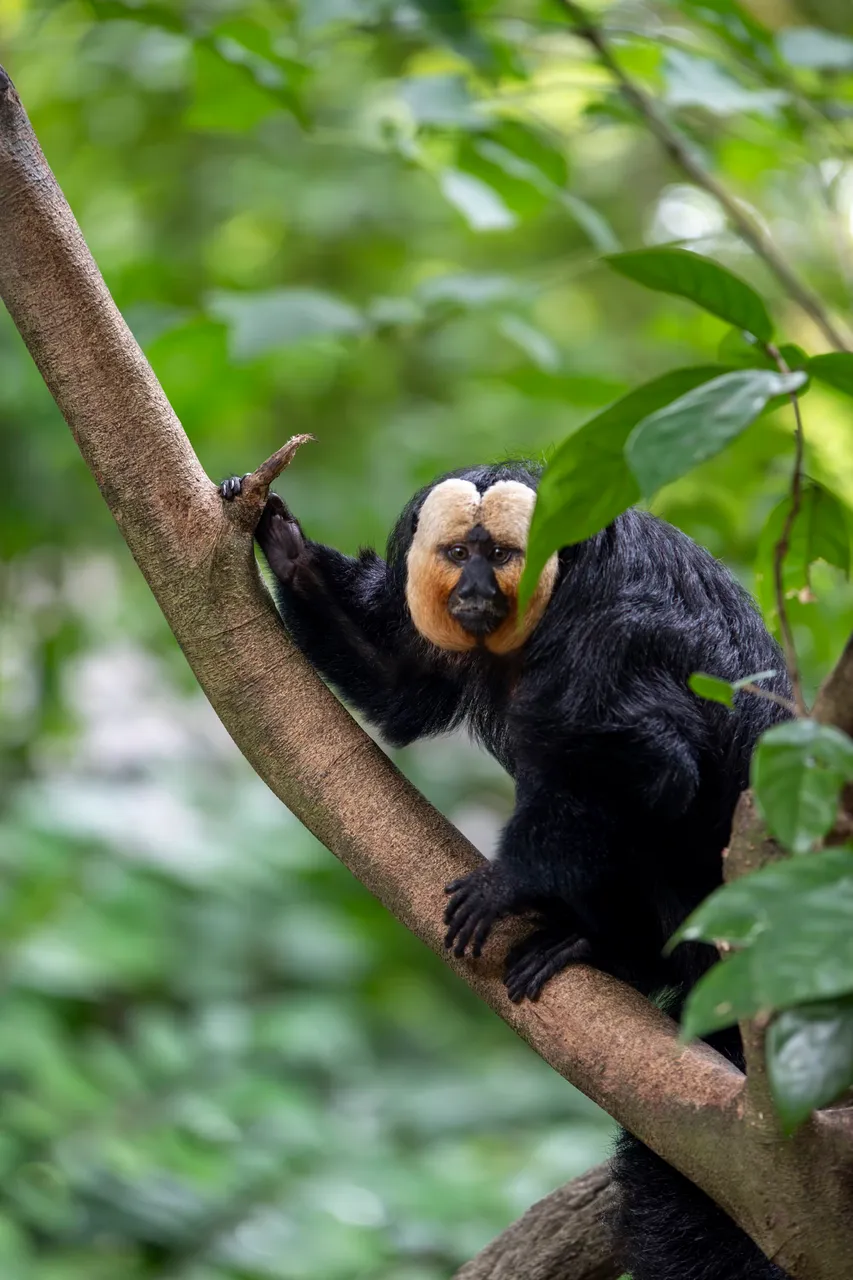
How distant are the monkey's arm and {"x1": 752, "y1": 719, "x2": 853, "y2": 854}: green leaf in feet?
3.53

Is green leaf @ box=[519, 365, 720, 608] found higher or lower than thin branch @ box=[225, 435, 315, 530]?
higher

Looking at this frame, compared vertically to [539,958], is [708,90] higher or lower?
higher

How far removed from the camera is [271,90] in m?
1.89

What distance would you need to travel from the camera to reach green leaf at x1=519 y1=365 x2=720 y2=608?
86cm

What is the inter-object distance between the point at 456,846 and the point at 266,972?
2.93 metres

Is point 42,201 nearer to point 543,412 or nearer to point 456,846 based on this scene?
point 456,846

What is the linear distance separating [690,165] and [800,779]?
1.54 m

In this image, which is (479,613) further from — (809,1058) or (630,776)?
(809,1058)

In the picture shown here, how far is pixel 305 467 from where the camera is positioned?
412cm

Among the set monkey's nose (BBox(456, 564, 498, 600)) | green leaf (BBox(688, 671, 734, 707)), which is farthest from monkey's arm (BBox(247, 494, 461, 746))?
green leaf (BBox(688, 671, 734, 707))

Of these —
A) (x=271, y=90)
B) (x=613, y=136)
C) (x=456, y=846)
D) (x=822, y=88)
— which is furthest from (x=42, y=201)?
(x=613, y=136)

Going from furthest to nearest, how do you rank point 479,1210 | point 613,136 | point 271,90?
1. point 613,136
2. point 479,1210
3. point 271,90

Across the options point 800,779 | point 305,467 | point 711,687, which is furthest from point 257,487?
point 305,467

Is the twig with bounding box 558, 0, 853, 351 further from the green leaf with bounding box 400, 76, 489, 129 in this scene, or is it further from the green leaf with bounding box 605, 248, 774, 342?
the green leaf with bounding box 605, 248, 774, 342
